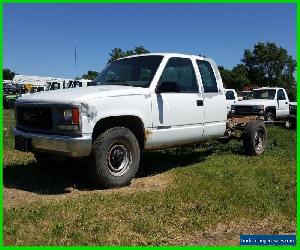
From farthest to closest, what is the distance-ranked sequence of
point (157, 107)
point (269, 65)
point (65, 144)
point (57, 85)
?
point (269, 65) < point (57, 85) < point (157, 107) < point (65, 144)

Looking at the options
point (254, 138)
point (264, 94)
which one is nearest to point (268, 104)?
point (264, 94)

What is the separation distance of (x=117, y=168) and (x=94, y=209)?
4.16 ft

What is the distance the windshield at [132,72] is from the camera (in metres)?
6.80

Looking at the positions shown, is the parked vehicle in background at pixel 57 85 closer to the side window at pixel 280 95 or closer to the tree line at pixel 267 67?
the side window at pixel 280 95

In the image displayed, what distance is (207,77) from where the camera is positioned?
786cm

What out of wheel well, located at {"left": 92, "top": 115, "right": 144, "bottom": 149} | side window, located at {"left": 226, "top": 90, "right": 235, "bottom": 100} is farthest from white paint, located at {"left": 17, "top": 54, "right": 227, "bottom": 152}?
side window, located at {"left": 226, "top": 90, "right": 235, "bottom": 100}

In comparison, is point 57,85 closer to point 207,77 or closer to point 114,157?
point 207,77

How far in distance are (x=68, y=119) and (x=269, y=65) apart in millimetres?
80809

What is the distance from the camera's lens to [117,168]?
246 inches

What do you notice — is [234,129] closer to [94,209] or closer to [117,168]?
[117,168]

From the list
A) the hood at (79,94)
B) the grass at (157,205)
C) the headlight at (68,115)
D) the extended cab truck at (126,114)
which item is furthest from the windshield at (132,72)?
the grass at (157,205)

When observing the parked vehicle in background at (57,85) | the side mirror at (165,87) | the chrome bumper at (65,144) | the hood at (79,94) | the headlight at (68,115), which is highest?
the parked vehicle in background at (57,85)

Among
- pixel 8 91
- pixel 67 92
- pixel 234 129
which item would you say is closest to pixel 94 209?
pixel 67 92

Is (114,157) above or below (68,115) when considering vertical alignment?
below
